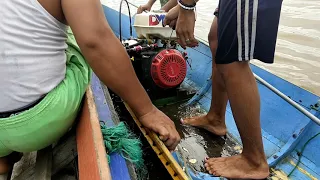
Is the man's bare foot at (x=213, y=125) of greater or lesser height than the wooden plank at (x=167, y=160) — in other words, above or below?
below

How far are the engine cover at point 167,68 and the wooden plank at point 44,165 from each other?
3.73 ft

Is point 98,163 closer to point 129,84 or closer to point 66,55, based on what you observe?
point 129,84

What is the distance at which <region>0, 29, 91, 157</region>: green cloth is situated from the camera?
3.87ft

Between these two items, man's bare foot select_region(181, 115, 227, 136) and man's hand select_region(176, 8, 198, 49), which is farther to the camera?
man's bare foot select_region(181, 115, 227, 136)

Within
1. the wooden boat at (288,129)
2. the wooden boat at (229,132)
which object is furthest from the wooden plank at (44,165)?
the wooden boat at (288,129)

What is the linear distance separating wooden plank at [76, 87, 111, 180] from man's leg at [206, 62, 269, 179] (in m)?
0.77

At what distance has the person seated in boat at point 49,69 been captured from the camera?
1075mm

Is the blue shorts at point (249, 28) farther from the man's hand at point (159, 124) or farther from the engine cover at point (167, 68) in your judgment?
the engine cover at point (167, 68)

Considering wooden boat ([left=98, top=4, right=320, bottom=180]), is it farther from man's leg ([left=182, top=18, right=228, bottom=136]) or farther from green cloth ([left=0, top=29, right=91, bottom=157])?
green cloth ([left=0, top=29, right=91, bottom=157])

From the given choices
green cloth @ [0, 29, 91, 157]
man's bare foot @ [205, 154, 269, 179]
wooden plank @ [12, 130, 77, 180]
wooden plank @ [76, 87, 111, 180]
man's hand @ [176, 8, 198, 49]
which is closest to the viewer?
wooden plank @ [76, 87, 111, 180]

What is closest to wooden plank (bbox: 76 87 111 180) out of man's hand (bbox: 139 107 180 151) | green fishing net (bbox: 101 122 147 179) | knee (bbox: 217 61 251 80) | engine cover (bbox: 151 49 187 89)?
green fishing net (bbox: 101 122 147 179)

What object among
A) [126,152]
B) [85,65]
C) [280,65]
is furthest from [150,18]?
[280,65]

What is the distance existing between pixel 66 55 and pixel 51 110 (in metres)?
0.28

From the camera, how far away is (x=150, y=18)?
8.46ft
